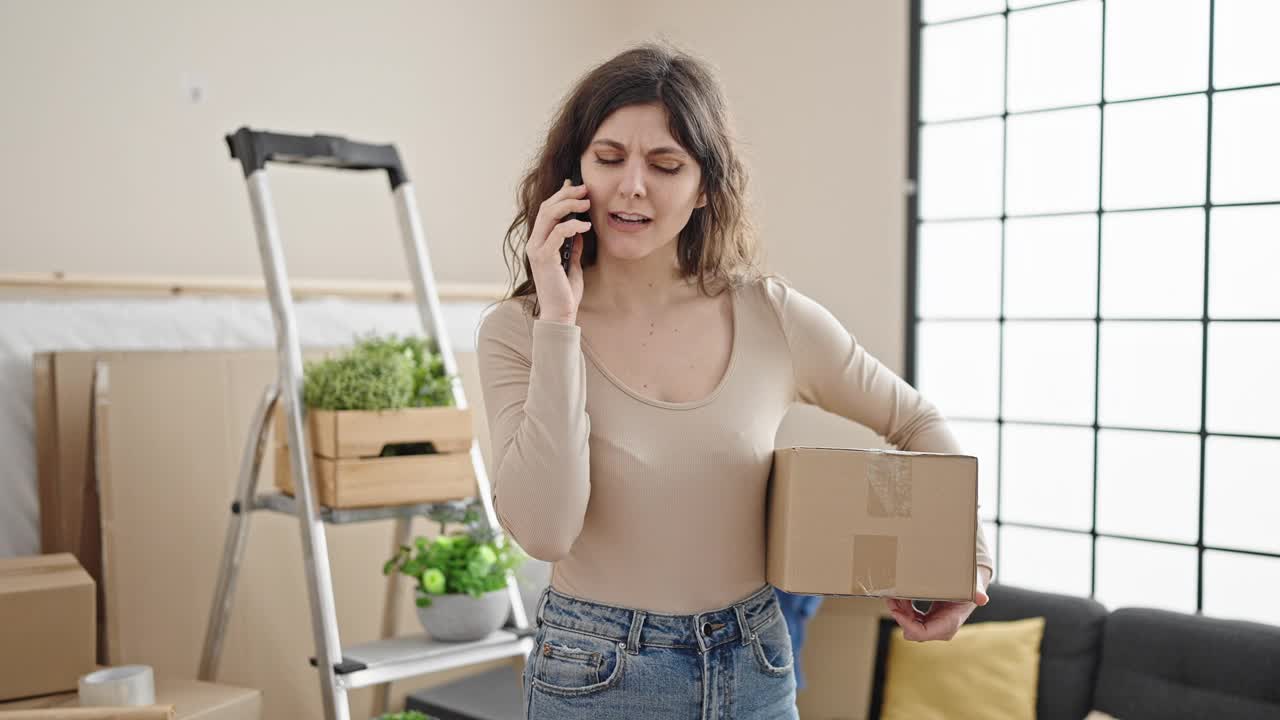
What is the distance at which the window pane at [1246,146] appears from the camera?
2832 mm

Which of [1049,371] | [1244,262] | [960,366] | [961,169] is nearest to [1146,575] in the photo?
[1049,371]

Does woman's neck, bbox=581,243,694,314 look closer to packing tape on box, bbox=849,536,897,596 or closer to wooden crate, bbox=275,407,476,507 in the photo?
packing tape on box, bbox=849,536,897,596

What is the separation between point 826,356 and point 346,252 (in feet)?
6.99

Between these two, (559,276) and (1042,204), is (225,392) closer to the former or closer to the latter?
(559,276)

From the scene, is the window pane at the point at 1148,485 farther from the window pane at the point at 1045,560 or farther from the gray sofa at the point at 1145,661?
the gray sofa at the point at 1145,661

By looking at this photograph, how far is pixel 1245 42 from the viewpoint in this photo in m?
2.87

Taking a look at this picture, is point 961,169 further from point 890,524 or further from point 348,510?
point 890,524

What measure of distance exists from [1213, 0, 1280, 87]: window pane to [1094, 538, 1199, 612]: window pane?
4.17ft

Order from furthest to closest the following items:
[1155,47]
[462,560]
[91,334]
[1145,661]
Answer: [1155,47] < [1145,661] < [91,334] < [462,560]

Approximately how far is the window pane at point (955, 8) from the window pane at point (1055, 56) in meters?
0.07

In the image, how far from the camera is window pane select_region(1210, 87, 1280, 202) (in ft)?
9.29

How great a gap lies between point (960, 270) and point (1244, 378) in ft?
2.84

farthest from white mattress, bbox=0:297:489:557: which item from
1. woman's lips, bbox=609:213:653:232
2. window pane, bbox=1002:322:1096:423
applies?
window pane, bbox=1002:322:1096:423

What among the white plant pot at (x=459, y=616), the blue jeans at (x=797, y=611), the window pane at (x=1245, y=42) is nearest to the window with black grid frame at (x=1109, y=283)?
the window pane at (x=1245, y=42)
